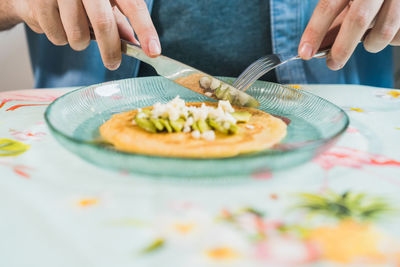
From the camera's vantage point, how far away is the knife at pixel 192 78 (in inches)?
30.4

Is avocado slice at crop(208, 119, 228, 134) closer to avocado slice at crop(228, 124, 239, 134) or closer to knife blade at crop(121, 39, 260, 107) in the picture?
avocado slice at crop(228, 124, 239, 134)

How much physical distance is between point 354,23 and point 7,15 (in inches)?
41.4

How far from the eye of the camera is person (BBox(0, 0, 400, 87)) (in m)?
0.81

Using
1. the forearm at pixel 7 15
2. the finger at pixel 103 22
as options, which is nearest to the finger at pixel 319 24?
the finger at pixel 103 22

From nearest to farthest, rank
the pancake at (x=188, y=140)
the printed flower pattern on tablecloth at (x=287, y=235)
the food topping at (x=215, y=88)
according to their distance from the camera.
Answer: the printed flower pattern on tablecloth at (x=287, y=235) → the pancake at (x=188, y=140) → the food topping at (x=215, y=88)

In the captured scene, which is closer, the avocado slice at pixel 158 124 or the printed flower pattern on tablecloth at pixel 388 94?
the avocado slice at pixel 158 124

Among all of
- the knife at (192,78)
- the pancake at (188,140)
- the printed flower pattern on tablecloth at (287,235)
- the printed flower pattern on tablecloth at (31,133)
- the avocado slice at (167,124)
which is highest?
the knife at (192,78)

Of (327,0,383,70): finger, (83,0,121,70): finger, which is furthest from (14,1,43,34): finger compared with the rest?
(327,0,383,70): finger

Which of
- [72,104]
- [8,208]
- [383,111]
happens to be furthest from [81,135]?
[383,111]

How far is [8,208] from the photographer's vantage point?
450 millimetres

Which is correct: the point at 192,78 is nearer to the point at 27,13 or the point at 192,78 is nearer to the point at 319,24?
the point at 319,24

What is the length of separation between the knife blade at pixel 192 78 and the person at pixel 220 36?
6 cm

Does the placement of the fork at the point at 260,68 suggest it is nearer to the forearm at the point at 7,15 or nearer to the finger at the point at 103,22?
the finger at the point at 103,22

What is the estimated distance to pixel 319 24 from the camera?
81 cm
